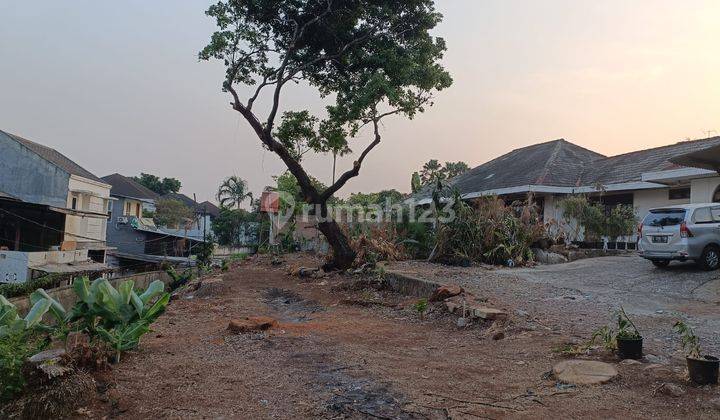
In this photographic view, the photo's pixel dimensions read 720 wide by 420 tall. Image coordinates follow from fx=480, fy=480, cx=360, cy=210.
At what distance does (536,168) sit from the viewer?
21.4 m

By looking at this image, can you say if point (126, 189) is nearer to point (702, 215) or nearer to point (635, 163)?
point (635, 163)

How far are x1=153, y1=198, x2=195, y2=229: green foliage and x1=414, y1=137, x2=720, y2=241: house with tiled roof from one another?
27164 millimetres

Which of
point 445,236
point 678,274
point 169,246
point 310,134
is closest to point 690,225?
point 678,274

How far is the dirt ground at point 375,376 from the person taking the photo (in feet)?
11.4

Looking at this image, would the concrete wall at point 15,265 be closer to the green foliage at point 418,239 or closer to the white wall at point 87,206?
the white wall at point 87,206

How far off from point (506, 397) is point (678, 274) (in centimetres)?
911

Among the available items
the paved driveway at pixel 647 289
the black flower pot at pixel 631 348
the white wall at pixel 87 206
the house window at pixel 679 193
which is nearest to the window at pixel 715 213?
the paved driveway at pixel 647 289

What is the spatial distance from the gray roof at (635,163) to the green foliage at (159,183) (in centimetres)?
5302

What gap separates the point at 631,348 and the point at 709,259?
793cm

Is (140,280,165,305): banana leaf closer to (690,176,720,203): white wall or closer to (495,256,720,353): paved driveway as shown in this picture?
(495,256,720,353): paved driveway

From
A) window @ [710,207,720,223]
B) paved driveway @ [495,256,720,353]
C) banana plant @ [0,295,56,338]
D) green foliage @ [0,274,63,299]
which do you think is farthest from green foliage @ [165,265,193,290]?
window @ [710,207,720,223]

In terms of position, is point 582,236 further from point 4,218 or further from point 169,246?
point 169,246

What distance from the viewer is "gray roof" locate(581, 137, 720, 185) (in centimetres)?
1781

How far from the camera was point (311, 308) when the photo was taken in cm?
921
